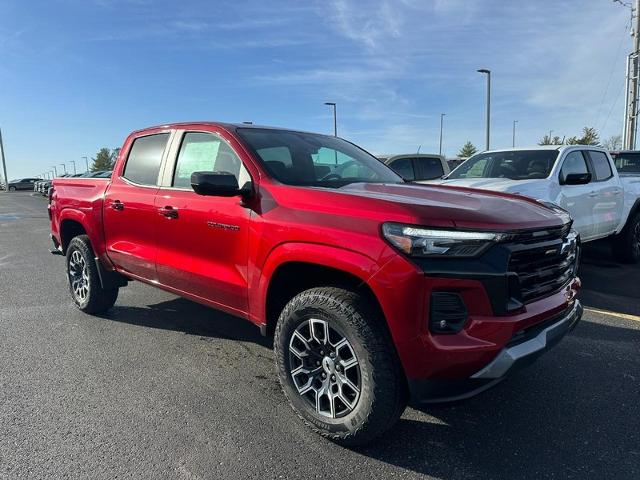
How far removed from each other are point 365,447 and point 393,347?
0.66 meters

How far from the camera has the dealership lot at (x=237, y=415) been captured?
2.57 metres

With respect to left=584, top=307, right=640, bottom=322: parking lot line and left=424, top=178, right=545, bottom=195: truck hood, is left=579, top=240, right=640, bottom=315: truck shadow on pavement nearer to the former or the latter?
left=584, top=307, right=640, bottom=322: parking lot line

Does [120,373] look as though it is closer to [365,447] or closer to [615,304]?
[365,447]

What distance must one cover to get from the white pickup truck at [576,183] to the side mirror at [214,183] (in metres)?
3.91

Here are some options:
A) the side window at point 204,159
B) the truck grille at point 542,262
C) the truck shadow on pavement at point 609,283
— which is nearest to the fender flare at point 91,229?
the side window at point 204,159

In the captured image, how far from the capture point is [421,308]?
2340 millimetres

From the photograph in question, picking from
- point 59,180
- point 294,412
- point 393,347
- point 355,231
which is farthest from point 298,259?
point 59,180

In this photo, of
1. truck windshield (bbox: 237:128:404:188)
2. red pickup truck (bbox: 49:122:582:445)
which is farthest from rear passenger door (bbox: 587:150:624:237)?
red pickup truck (bbox: 49:122:582:445)

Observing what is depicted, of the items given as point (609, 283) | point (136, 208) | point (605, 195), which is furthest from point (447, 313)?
point (605, 195)

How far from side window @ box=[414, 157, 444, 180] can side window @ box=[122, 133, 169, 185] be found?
23.7 feet

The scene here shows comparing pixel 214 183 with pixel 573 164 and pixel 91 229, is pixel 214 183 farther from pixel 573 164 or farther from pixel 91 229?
pixel 573 164

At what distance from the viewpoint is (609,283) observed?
6.44 metres

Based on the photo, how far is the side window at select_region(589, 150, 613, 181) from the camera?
7.27m

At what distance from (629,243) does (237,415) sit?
23.5 feet
